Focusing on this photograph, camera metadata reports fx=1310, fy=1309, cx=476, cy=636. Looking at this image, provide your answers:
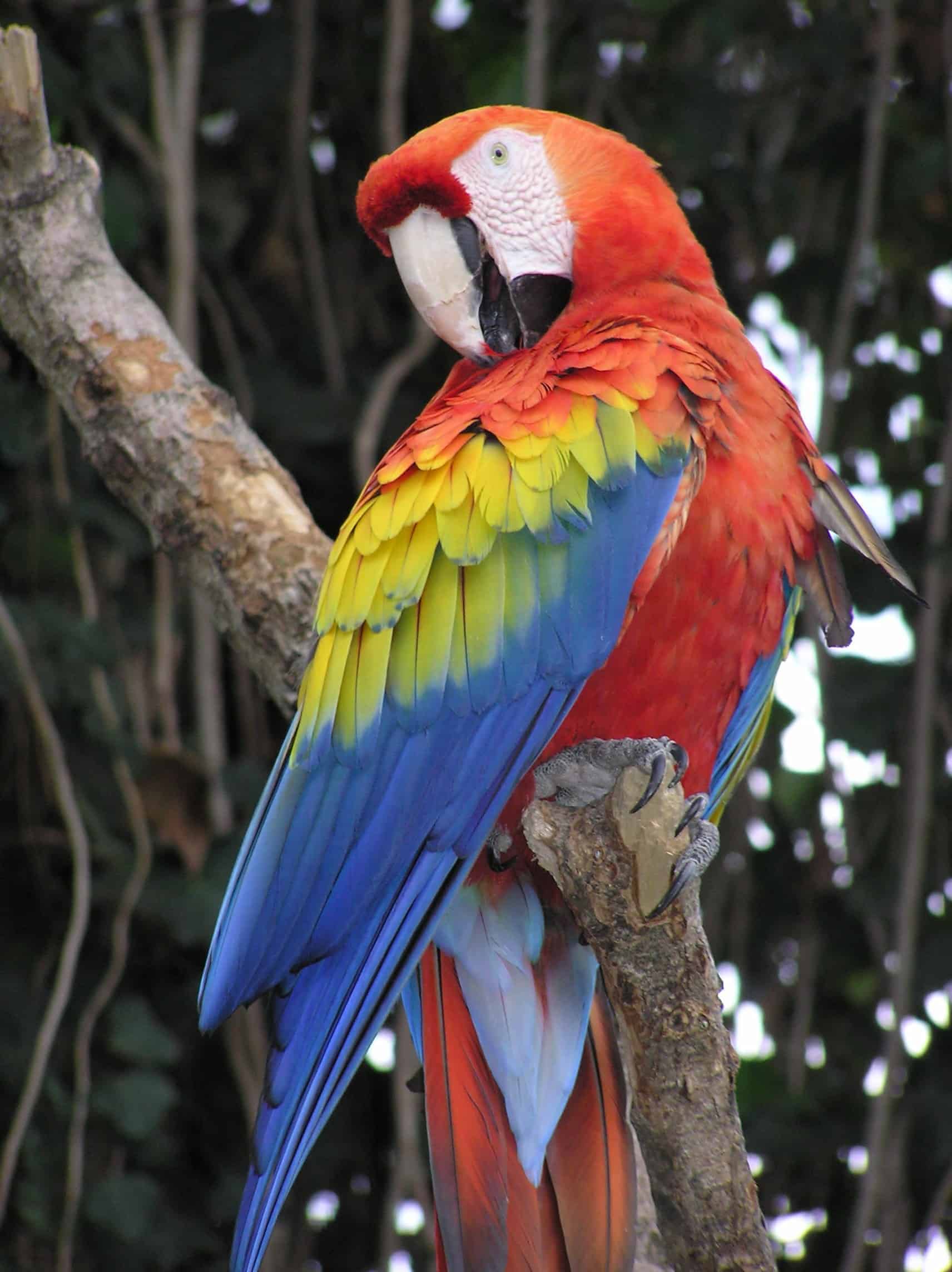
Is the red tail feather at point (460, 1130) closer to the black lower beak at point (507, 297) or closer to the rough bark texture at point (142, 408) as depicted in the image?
the rough bark texture at point (142, 408)

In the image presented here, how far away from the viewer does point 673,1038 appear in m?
0.81

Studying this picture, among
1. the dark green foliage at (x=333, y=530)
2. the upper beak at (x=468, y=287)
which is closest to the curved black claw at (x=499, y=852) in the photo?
the upper beak at (x=468, y=287)

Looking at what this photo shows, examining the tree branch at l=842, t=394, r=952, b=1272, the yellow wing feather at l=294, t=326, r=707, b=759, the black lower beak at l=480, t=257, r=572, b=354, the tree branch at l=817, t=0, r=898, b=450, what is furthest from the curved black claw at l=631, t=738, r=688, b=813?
the tree branch at l=817, t=0, r=898, b=450

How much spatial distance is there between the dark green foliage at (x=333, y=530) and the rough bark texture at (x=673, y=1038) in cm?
79

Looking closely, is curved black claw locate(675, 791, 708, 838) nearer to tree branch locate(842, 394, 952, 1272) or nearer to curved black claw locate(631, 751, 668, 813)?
curved black claw locate(631, 751, 668, 813)

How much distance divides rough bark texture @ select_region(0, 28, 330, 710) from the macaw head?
0.71 ft

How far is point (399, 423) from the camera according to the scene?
1789 millimetres

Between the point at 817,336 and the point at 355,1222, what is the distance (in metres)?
1.36

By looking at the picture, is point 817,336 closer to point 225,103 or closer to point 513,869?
point 225,103

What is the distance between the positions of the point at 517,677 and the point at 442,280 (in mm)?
395

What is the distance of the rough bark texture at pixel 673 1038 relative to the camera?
0.80 meters

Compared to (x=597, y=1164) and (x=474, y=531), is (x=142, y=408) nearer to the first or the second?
(x=474, y=531)

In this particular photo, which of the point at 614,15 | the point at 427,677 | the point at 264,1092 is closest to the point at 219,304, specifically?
the point at 614,15

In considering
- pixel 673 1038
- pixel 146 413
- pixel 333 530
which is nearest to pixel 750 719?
pixel 673 1038
